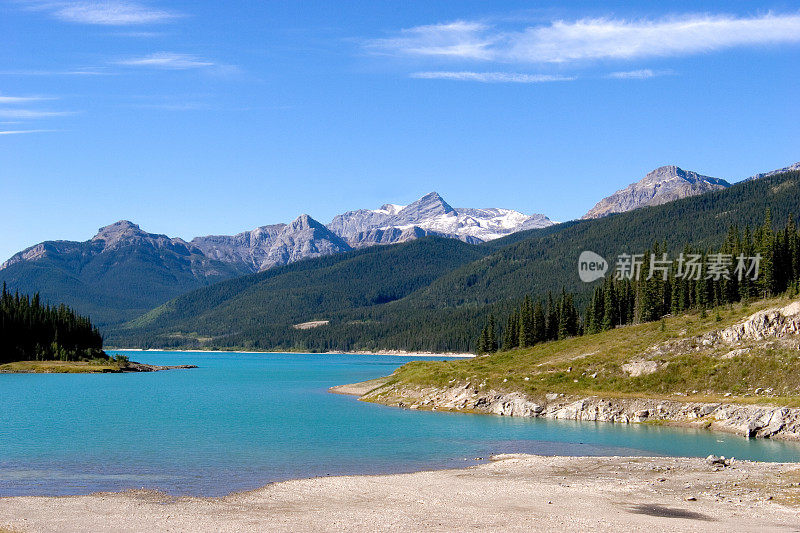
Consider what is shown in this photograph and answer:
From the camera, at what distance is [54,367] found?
6954 inches

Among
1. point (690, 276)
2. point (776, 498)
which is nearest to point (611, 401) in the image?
point (776, 498)

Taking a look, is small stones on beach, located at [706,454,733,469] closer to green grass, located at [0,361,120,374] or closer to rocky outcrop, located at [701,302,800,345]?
rocky outcrop, located at [701,302,800,345]

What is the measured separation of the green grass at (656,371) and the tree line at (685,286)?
47.8ft

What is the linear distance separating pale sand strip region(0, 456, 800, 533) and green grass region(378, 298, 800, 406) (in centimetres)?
3296

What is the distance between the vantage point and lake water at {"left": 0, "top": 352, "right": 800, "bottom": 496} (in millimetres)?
49656

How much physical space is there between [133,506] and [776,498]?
115 ft

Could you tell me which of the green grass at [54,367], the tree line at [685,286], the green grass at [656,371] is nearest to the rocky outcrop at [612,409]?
the green grass at [656,371]

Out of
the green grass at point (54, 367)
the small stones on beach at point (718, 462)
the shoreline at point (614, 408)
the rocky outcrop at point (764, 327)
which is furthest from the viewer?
the green grass at point (54, 367)

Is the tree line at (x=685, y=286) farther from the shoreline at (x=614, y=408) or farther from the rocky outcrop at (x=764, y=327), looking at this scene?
the shoreline at (x=614, y=408)

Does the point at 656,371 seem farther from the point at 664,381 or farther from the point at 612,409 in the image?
the point at 612,409

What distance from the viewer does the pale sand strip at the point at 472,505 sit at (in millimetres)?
35281

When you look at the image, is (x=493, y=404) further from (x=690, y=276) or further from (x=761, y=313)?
(x=690, y=276)

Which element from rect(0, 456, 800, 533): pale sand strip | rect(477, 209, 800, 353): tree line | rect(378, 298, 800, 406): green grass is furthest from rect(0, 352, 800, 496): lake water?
rect(477, 209, 800, 353): tree line

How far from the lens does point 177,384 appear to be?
516 feet
